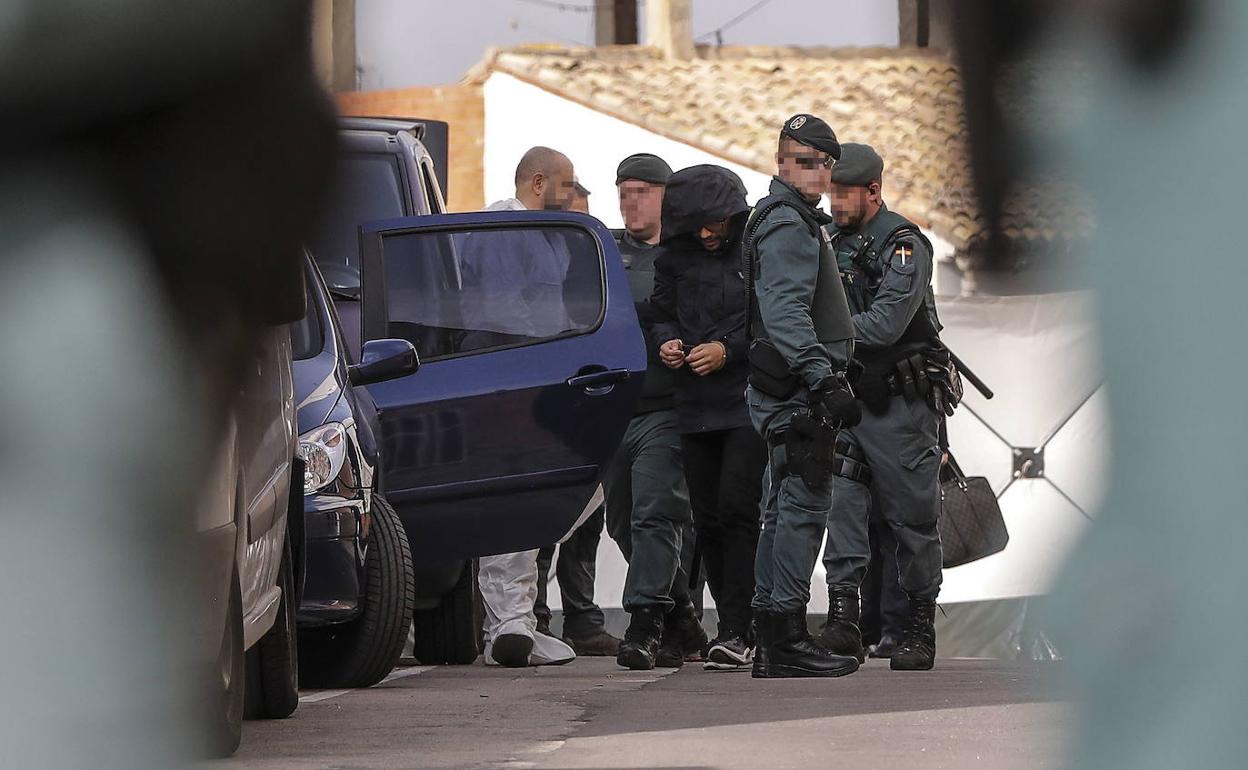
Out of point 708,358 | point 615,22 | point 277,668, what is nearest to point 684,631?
point 708,358

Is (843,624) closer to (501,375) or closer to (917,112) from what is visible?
(501,375)

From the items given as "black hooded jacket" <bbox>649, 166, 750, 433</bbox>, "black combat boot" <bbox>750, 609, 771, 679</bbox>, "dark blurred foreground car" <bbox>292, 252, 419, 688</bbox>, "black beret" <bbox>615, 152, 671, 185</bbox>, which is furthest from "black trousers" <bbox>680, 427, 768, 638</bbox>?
"dark blurred foreground car" <bbox>292, 252, 419, 688</bbox>

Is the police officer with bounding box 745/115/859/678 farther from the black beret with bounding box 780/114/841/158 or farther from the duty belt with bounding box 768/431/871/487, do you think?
the duty belt with bounding box 768/431/871/487

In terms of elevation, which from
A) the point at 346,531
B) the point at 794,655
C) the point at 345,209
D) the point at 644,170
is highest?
the point at 345,209

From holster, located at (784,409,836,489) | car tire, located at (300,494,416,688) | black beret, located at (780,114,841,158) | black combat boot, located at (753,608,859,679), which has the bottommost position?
black combat boot, located at (753,608,859,679)

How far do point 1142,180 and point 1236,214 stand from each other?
0.34 feet

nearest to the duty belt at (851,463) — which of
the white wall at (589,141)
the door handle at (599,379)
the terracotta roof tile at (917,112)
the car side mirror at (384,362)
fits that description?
the door handle at (599,379)

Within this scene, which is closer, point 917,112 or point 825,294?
point 917,112

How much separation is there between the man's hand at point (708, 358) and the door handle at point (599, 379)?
0.55 metres

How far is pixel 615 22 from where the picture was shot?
116 centimetres

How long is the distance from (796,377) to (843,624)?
3.93 feet

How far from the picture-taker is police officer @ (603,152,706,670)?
8328 mm

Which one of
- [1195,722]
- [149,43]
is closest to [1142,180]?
[1195,722]

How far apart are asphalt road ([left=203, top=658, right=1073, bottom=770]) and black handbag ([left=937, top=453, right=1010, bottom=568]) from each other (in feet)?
4.00
